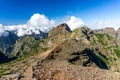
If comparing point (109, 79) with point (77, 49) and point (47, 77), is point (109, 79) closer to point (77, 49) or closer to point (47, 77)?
point (47, 77)

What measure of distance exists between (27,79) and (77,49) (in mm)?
113195

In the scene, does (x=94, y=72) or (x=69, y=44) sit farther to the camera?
(x=69, y=44)

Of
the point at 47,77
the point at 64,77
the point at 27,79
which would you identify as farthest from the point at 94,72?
the point at 27,79

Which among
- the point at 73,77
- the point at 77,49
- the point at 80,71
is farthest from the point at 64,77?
the point at 77,49

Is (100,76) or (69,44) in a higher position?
(69,44)

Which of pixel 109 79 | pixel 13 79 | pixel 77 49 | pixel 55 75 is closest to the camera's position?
pixel 109 79

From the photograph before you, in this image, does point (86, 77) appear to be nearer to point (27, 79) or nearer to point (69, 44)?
point (27, 79)

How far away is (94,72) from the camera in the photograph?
80.6m

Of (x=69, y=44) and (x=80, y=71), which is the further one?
(x=69, y=44)

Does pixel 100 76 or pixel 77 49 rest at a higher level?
pixel 77 49

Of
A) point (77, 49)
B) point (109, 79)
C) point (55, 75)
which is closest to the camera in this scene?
point (109, 79)

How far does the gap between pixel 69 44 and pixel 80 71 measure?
11335cm

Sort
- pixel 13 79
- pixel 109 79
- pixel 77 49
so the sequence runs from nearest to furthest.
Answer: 1. pixel 109 79
2. pixel 13 79
3. pixel 77 49

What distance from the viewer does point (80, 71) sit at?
81625 millimetres
